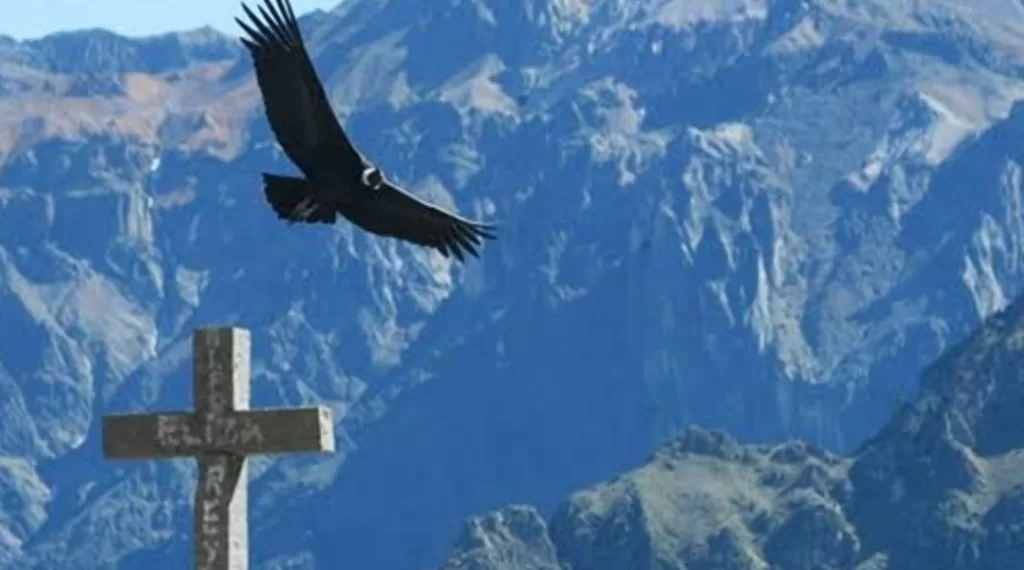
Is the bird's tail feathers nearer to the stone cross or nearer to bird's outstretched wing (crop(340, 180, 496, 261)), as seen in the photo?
bird's outstretched wing (crop(340, 180, 496, 261))

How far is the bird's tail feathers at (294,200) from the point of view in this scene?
2698cm

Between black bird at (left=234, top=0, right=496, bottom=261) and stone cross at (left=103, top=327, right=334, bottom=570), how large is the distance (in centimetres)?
187

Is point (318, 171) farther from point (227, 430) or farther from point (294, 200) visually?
point (227, 430)

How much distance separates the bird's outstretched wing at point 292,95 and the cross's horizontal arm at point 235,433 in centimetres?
196

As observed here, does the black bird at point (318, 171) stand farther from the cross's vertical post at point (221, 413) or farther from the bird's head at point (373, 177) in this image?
the cross's vertical post at point (221, 413)

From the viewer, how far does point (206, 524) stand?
2450cm

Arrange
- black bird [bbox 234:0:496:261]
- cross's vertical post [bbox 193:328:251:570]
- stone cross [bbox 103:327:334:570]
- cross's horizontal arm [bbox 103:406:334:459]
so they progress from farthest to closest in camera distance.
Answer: black bird [bbox 234:0:496:261] → cross's horizontal arm [bbox 103:406:334:459] → stone cross [bbox 103:327:334:570] → cross's vertical post [bbox 193:328:251:570]

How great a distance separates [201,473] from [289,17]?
8.94 feet

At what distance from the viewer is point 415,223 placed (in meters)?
27.8

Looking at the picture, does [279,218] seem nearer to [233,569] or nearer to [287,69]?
[287,69]

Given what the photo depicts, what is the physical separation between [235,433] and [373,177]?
2.38 metres

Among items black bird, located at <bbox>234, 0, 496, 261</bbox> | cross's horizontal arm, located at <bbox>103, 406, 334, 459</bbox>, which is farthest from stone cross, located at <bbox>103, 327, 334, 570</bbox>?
black bird, located at <bbox>234, 0, 496, 261</bbox>

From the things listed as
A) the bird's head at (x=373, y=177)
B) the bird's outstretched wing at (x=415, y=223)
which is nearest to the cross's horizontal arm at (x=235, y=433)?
the bird's head at (x=373, y=177)

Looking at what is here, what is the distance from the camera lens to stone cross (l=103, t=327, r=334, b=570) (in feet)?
80.8
